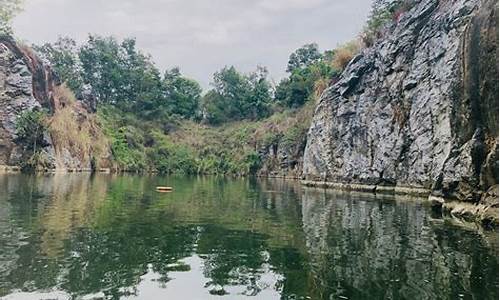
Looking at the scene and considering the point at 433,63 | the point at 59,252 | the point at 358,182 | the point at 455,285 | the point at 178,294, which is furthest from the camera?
the point at 358,182

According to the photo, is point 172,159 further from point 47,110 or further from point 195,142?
point 47,110

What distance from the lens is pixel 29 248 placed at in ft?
39.8

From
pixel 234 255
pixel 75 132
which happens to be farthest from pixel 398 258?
pixel 75 132

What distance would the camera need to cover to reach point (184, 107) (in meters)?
97.7

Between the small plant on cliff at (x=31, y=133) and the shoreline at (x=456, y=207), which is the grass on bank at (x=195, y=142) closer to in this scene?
the small plant on cliff at (x=31, y=133)

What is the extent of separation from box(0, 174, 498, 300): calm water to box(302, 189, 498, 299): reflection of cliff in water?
2 centimetres

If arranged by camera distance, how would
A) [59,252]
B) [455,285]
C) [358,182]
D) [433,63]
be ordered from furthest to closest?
[358,182], [433,63], [59,252], [455,285]

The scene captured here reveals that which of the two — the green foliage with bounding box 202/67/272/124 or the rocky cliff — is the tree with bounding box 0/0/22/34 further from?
the green foliage with bounding box 202/67/272/124

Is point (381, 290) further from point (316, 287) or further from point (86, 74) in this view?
point (86, 74)

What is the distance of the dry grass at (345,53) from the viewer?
52.4m

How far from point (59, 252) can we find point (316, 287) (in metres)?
6.27

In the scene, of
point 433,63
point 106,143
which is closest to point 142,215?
point 433,63

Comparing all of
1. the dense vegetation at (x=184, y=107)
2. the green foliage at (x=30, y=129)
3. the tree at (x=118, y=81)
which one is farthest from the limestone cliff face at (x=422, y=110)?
the tree at (x=118, y=81)

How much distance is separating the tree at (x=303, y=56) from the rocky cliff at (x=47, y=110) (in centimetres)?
4390
